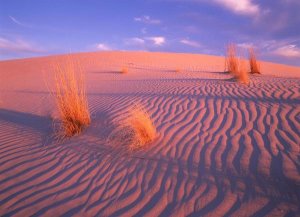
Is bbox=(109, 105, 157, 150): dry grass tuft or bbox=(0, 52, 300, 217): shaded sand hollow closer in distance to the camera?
bbox=(0, 52, 300, 217): shaded sand hollow

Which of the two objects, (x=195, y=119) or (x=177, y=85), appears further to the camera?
(x=177, y=85)

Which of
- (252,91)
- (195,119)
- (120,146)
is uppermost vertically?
(252,91)

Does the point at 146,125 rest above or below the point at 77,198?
above

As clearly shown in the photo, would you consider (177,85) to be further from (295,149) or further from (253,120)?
(295,149)

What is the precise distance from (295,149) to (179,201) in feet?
6.05

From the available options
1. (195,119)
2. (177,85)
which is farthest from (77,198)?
(177,85)

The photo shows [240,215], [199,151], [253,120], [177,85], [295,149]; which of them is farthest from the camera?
[177,85]

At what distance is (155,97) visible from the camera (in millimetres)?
6906

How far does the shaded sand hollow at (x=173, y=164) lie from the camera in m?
2.97

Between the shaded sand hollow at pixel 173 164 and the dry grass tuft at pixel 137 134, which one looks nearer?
the shaded sand hollow at pixel 173 164

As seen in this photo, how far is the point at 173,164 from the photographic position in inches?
147

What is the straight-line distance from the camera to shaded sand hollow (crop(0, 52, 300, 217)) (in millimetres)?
2969

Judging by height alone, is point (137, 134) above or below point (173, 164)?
above

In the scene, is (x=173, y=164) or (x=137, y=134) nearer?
(x=173, y=164)
